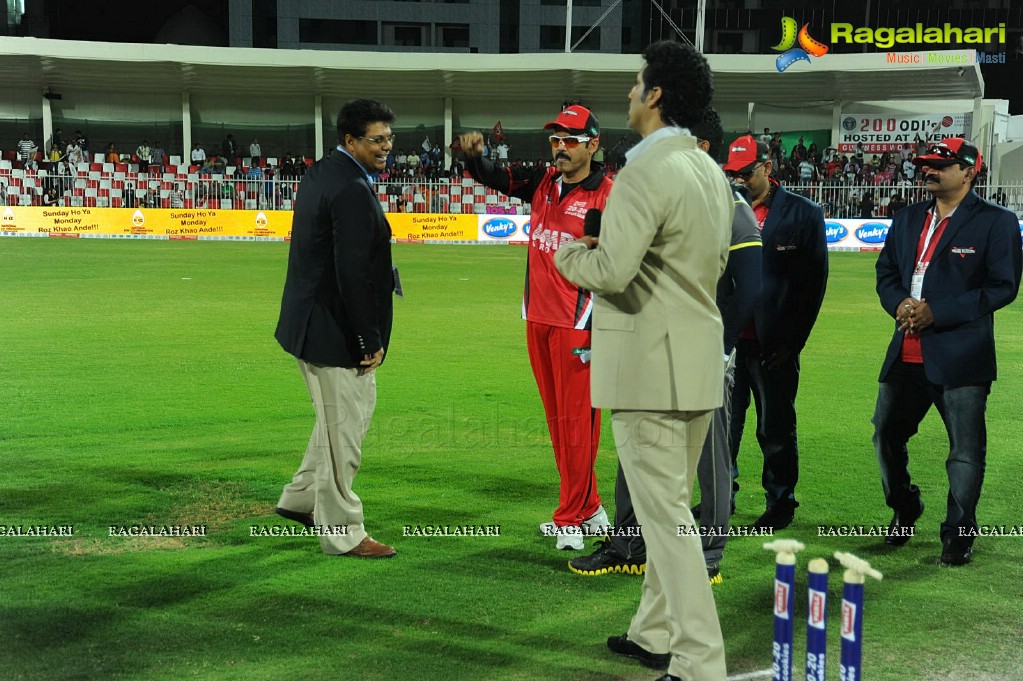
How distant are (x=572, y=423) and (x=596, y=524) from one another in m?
0.59

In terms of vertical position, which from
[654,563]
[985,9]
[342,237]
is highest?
[985,9]

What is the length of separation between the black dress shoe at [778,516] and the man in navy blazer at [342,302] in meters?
2.14

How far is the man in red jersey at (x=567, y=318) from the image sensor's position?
5.25 metres

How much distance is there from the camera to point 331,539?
201 inches

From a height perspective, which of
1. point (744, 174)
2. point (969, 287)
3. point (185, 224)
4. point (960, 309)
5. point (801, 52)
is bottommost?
point (185, 224)

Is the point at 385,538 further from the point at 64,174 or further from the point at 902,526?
the point at 64,174

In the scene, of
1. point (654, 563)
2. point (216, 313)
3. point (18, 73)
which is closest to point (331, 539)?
point (654, 563)

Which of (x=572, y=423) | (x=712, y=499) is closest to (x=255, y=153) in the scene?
(x=572, y=423)

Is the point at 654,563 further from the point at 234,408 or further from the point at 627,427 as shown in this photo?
the point at 234,408

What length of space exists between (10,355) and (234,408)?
3727mm

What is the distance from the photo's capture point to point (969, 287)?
5137 millimetres

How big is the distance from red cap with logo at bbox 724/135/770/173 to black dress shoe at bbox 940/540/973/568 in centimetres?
225

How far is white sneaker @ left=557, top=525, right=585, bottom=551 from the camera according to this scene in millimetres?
5250

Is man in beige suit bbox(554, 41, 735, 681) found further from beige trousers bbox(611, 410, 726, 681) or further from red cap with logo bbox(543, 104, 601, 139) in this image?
red cap with logo bbox(543, 104, 601, 139)
